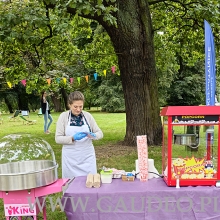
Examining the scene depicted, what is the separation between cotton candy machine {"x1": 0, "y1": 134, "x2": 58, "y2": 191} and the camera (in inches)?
91.3

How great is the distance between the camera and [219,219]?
8.04 feet

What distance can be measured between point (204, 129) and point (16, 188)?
1.64m

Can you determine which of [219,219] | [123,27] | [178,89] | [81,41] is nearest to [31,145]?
[219,219]

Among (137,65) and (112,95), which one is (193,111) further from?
(112,95)

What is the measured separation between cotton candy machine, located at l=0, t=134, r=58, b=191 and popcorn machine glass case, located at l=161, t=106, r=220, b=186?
1.05m

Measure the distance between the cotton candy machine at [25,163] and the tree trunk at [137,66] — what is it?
12.4 feet

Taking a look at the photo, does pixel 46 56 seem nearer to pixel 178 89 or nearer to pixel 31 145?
pixel 31 145

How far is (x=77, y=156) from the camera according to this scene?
3174mm

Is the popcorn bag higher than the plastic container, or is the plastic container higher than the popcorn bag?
the popcorn bag

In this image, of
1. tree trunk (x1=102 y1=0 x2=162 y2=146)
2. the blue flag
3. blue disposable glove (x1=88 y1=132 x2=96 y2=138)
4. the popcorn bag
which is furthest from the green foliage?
the popcorn bag

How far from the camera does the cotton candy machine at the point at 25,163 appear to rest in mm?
2318

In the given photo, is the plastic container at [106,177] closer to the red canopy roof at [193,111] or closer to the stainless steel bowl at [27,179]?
the stainless steel bowl at [27,179]

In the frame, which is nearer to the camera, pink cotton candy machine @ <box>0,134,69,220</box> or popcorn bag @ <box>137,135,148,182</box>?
pink cotton candy machine @ <box>0,134,69,220</box>

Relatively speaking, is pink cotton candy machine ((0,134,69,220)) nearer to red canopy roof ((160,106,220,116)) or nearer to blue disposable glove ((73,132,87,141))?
blue disposable glove ((73,132,87,141))
